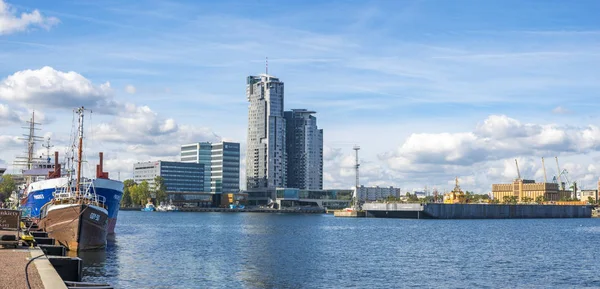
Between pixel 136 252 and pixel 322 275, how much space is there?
32820 millimetres

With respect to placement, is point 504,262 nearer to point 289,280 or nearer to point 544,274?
point 544,274

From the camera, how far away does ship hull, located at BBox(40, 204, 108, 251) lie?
7744 cm

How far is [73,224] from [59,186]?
18657 millimetres

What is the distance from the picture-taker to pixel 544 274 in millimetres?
71812

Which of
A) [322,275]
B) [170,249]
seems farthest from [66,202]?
[322,275]

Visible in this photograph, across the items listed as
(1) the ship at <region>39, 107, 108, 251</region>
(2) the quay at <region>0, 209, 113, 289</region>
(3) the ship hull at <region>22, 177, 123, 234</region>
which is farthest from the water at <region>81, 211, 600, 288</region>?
(2) the quay at <region>0, 209, 113, 289</region>

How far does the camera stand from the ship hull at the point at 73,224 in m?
77.4

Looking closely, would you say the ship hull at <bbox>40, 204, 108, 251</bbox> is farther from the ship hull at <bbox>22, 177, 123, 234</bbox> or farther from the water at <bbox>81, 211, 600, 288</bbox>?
the ship hull at <bbox>22, 177, 123, 234</bbox>

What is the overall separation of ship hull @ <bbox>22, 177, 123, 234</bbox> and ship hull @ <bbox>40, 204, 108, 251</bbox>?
15.0 metres

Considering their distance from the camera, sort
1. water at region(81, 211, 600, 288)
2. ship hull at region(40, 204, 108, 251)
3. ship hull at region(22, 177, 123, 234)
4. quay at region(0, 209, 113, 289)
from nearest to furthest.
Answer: quay at region(0, 209, 113, 289), water at region(81, 211, 600, 288), ship hull at region(40, 204, 108, 251), ship hull at region(22, 177, 123, 234)

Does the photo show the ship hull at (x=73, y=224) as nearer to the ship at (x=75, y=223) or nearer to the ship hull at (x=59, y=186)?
the ship at (x=75, y=223)

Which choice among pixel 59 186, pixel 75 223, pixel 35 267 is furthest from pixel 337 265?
pixel 35 267

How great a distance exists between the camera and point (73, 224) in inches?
3054

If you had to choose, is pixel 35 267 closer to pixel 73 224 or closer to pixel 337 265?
pixel 73 224
